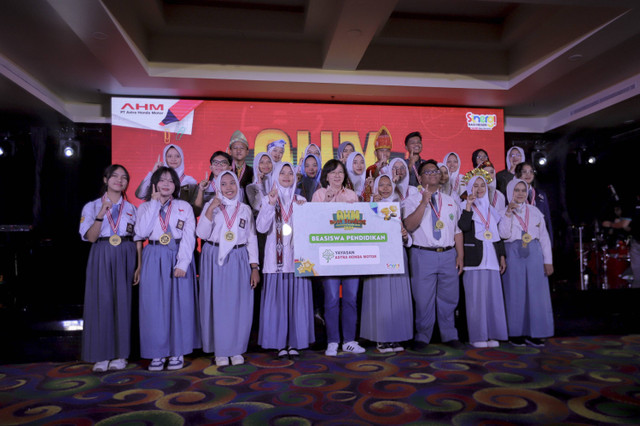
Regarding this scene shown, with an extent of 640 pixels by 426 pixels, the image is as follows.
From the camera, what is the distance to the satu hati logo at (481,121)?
7016 millimetres

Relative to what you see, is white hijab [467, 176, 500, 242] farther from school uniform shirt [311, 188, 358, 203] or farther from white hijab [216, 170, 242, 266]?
white hijab [216, 170, 242, 266]

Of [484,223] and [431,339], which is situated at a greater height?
[484,223]

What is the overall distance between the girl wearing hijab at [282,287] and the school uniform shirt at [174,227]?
562 millimetres

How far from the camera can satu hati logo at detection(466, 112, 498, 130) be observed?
23.0 ft

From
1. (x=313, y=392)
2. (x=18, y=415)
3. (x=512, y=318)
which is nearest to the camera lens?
(x=18, y=415)

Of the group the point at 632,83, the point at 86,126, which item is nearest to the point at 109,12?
the point at 86,126

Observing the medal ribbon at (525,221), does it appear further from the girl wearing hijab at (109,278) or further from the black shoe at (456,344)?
the girl wearing hijab at (109,278)

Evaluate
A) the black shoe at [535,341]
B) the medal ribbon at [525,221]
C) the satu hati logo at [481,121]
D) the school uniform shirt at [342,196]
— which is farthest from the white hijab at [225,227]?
the satu hati logo at [481,121]

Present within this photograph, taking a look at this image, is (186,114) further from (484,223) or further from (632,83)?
(632,83)

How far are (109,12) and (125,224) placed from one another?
7.51 feet

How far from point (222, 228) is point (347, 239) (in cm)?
103

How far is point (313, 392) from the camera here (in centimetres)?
266

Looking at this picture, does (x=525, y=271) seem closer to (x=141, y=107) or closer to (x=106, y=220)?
(x=106, y=220)

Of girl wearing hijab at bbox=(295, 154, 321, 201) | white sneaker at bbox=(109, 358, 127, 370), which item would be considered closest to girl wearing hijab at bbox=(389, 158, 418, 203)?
girl wearing hijab at bbox=(295, 154, 321, 201)
